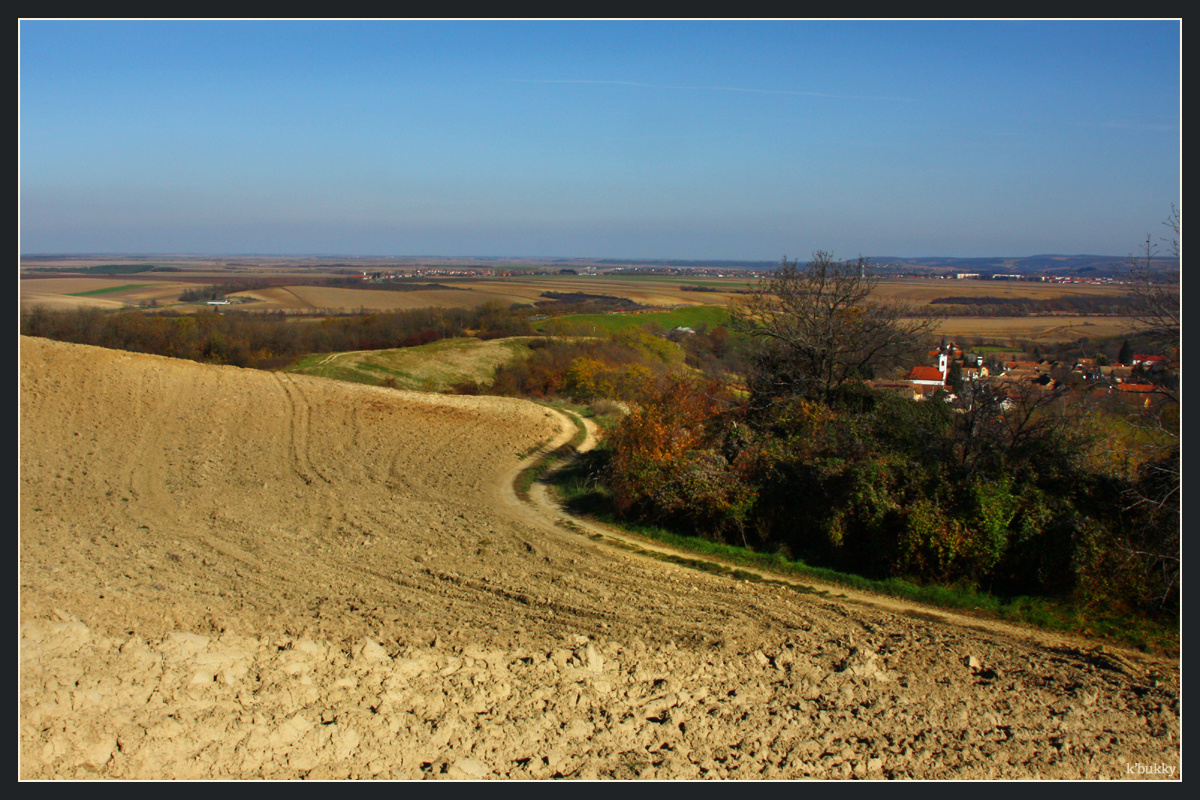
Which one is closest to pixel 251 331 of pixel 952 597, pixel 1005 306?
pixel 952 597

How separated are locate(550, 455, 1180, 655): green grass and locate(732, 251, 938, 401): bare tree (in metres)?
5.52

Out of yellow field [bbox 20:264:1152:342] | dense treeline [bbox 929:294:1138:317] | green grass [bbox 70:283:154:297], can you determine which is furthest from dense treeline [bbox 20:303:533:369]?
dense treeline [bbox 929:294:1138:317]

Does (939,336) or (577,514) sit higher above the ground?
(939,336)

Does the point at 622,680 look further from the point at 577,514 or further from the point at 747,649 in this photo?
the point at 577,514

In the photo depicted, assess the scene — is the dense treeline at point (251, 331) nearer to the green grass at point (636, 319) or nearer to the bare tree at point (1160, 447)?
the green grass at point (636, 319)

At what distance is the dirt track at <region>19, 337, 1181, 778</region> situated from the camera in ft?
Answer: 22.4

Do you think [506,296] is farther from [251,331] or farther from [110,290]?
[251,331]

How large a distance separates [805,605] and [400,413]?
15.9 meters

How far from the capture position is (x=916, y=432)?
1403 centimetres

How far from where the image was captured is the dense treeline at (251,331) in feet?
116

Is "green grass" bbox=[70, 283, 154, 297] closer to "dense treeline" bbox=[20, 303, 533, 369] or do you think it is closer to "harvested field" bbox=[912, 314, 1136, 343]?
"dense treeline" bbox=[20, 303, 533, 369]

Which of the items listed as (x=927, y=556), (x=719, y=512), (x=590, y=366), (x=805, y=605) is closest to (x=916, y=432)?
(x=927, y=556)

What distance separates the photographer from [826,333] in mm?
17875

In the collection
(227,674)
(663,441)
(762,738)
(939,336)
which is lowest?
(762,738)
